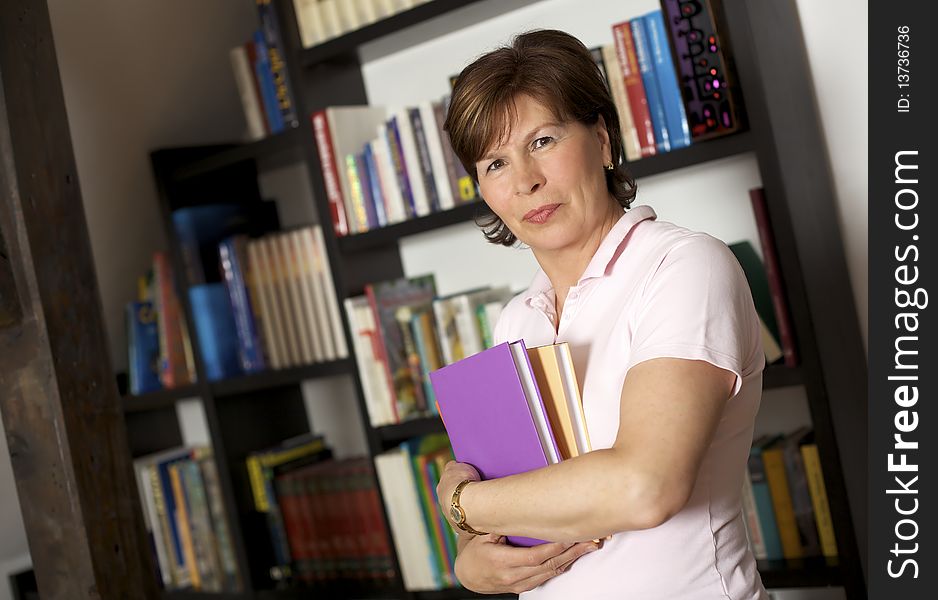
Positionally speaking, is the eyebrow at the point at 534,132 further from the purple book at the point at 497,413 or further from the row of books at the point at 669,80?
the row of books at the point at 669,80

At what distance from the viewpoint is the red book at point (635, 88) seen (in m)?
1.99

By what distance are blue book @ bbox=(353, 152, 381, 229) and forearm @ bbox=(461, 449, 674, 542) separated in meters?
1.21

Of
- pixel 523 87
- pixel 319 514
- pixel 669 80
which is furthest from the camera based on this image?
pixel 319 514

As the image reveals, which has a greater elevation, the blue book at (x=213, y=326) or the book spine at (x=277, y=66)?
the book spine at (x=277, y=66)

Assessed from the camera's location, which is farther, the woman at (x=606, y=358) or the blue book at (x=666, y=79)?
the blue book at (x=666, y=79)

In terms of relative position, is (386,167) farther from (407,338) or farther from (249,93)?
(249,93)

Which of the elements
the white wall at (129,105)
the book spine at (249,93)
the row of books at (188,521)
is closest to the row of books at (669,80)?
the book spine at (249,93)

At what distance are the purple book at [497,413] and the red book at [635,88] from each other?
844 millimetres

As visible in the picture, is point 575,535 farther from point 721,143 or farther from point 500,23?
point 500,23

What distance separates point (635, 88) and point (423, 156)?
0.55 meters

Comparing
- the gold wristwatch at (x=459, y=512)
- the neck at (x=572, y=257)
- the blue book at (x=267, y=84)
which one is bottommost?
the gold wristwatch at (x=459, y=512)

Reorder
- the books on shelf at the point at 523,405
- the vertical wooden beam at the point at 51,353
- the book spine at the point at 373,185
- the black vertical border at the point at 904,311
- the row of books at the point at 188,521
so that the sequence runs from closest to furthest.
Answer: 1. the books on shelf at the point at 523,405
2. the black vertical border at the point at 904,311
3. the vertical wooden beam at the point at 51,353
4. the book spine at the point at 373,185
5. the row of books at the point at 188,521

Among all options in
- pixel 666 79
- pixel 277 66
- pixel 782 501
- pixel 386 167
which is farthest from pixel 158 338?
pixel 782 501

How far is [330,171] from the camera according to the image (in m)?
2.41
